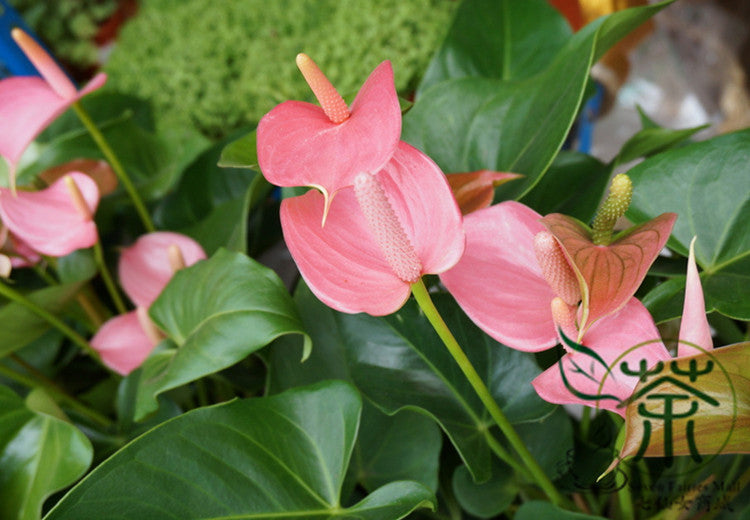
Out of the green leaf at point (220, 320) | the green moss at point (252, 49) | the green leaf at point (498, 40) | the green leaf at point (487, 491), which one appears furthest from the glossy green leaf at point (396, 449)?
the green moss at point (252, 49)

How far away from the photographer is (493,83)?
0.53 metres

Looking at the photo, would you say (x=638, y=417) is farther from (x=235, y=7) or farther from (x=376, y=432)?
(x=235, y=7)

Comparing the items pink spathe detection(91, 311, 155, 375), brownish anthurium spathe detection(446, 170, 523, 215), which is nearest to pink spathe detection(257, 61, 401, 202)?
brownish anthurium spathe detection(446, 170, 523, 215)

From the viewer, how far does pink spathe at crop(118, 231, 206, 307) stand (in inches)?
24.4

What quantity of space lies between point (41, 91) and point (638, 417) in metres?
0.52

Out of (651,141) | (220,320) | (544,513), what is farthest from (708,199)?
(220,320)

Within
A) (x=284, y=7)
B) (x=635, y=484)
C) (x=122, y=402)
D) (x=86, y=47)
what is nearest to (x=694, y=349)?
(x=635, y=484)

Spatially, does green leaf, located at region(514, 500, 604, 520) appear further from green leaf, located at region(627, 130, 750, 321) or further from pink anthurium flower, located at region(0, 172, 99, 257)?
pink anthurium flower, located at region(0, 172, 99, 257)

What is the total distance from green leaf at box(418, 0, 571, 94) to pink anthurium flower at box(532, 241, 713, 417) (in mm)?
398

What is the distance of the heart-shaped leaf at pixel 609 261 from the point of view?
31 centimetres

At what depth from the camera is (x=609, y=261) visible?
1.06 ft

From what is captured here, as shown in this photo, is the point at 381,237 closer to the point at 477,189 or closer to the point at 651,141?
the point at 477,189

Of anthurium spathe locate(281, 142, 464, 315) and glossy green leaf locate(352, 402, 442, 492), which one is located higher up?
anthurium spathe locate(281, 142, 464, 315)

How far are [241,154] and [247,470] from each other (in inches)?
7.9
